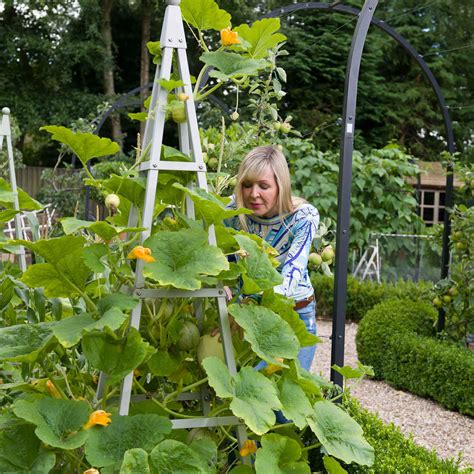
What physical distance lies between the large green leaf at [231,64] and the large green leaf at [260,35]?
80mm

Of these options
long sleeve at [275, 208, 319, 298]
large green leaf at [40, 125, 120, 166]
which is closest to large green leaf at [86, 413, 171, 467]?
large green leaf at [40, 125, 120, 166]

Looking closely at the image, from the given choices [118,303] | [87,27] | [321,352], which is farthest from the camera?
[87,27]

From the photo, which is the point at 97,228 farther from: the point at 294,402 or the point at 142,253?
the point at 294,402

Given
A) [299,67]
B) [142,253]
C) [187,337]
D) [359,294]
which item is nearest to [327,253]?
[187,337]

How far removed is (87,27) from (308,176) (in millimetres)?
8466

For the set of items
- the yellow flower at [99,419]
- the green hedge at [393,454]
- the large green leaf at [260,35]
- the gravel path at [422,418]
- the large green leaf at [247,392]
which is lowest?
the gravel path at [422,418]

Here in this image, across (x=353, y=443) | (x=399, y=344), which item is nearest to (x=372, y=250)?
(x=399, y=344)

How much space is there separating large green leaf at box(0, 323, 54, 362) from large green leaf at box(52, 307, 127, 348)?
0.06m

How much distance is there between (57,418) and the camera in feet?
4.70

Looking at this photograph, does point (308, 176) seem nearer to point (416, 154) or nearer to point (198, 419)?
point (198, 419)

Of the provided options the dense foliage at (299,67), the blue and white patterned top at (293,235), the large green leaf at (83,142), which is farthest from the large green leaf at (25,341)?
the dense foliage at (299,67)

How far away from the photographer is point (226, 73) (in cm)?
161

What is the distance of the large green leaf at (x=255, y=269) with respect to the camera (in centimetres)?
156

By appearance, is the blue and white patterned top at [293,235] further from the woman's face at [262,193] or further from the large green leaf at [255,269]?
the large green leaf at [255,269]
